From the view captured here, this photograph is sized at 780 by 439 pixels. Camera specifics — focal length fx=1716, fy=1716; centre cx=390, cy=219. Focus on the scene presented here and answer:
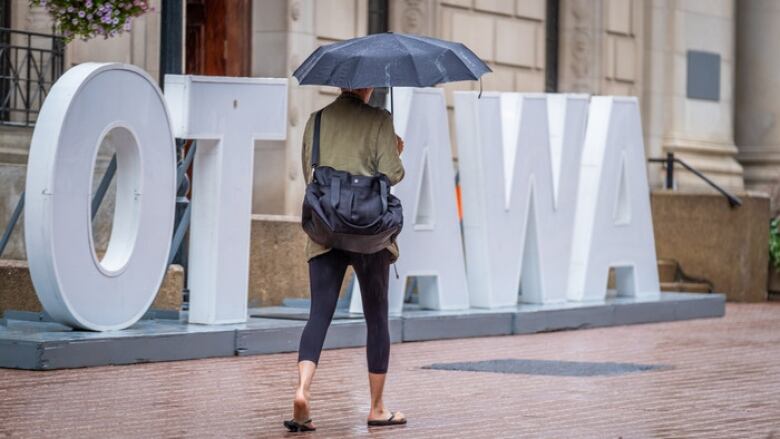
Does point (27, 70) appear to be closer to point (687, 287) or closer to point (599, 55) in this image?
point (687, 287)

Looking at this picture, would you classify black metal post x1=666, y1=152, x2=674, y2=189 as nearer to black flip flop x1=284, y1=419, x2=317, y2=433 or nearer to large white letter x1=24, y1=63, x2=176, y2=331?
large white letter x1=24, y1=63, x2=176, y2=331

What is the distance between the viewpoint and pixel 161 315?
47.1 ft

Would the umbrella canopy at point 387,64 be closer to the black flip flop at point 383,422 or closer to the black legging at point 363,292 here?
the black legging at point 363,292

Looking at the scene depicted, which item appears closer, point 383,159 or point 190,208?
point 383,159

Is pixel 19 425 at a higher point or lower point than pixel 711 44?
lower

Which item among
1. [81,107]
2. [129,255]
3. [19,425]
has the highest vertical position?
[81,107]

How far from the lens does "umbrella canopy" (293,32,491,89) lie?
9.62 meters

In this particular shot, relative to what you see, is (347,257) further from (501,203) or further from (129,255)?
(501,203)

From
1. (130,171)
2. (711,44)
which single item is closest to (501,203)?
(130,171)

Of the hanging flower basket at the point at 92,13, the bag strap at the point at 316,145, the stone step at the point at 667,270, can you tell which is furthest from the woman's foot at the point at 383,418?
the stone step at the point at 667,270

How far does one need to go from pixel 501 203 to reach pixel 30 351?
624 cm

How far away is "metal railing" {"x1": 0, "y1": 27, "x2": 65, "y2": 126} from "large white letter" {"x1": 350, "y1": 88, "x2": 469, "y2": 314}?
3.64 m

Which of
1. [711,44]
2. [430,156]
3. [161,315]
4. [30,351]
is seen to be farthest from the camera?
[711,44]

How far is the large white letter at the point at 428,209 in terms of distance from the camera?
15.9 m
